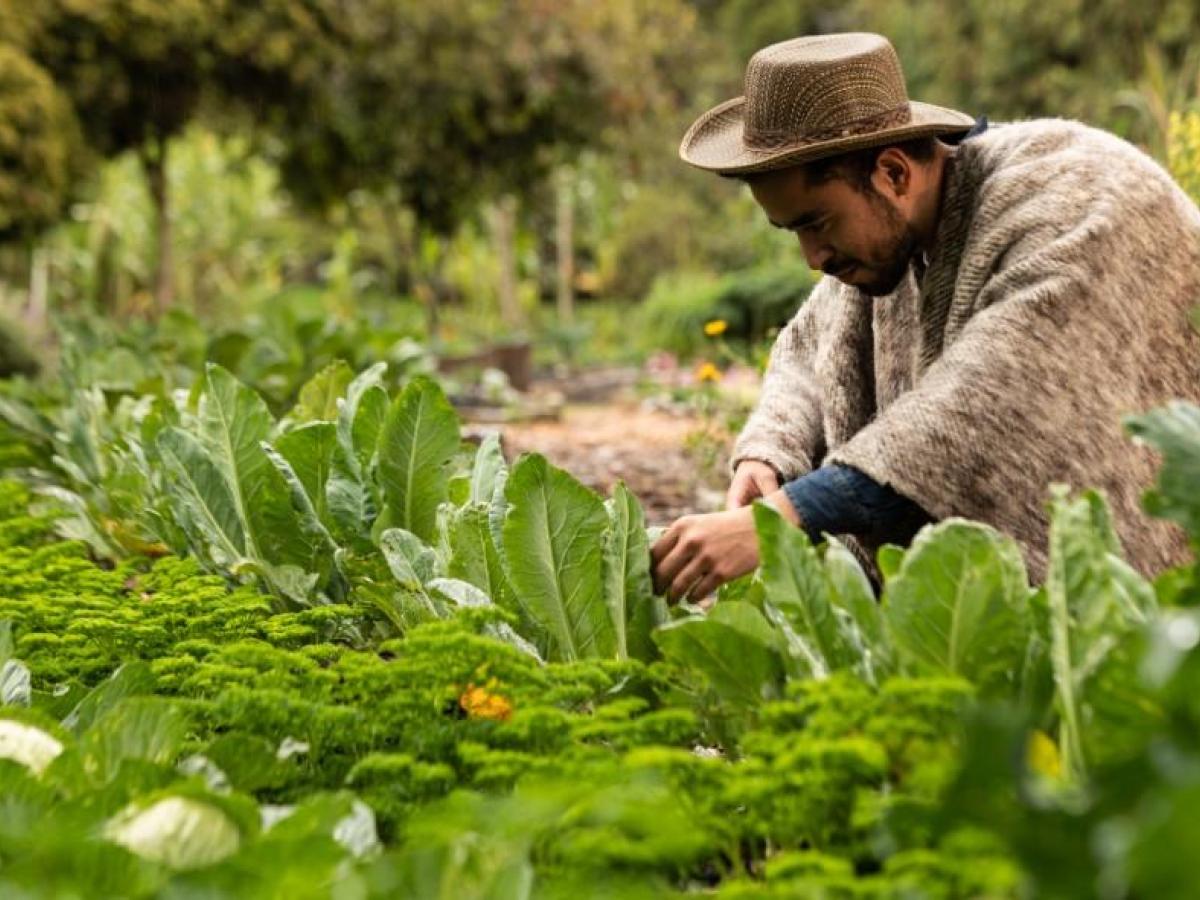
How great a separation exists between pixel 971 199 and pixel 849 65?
13.3 inches

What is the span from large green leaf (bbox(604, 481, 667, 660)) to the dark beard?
725 millimetres

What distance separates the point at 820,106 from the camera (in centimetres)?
254

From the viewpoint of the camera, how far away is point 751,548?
2.26 metres

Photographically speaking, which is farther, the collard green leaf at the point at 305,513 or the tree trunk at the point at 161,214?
the tree trunk at the point at 161,214

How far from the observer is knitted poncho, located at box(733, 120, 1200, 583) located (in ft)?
7.76

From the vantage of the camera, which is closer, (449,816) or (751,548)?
(449,816)

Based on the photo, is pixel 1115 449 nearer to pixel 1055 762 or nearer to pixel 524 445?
pixel 1055 762

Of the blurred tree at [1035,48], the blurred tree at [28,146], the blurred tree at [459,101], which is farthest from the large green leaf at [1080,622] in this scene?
the blurred tree at [1035,48]

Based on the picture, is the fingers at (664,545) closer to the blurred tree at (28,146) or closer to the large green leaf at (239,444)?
the large green leaf at (239,444)

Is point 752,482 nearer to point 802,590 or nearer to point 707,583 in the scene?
point 707,583

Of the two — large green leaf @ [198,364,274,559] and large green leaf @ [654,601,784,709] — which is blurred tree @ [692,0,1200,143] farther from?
large green leaf @ [654,601,784,709]

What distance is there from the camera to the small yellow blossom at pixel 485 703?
5.86 feet

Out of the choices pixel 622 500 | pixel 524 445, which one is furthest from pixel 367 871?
pixel 524 445

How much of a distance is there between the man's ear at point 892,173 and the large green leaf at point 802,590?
3.33 feet
